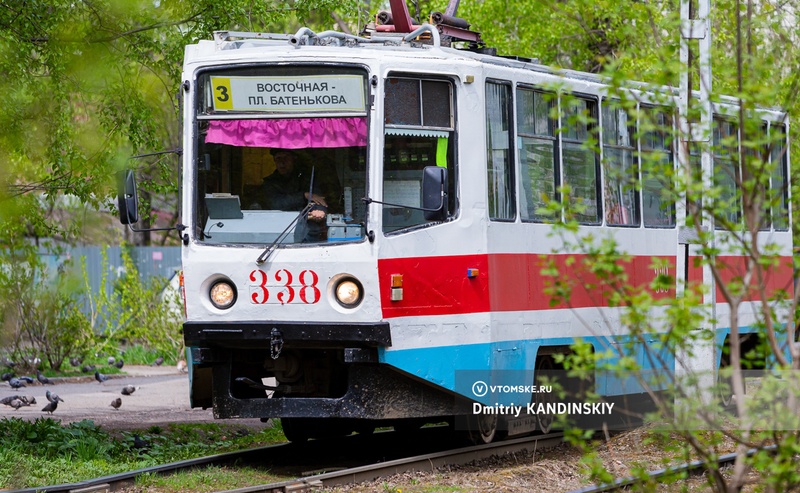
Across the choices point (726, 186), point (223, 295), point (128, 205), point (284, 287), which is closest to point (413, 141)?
point (284, 287)

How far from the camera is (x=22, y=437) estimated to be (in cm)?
1090

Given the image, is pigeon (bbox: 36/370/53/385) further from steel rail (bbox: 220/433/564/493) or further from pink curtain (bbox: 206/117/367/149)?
pink curtain (bbox: 206/117/367/149)

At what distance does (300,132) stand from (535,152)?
90.0 inches

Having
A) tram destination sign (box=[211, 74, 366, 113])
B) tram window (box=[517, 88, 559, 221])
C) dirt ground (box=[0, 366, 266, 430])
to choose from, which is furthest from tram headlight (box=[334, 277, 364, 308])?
dirt ground (box=[0, 366, 266, 430])

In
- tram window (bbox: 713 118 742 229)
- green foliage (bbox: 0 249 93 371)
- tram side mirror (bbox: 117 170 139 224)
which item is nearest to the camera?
green foliage (bbox: 0 249 93 371)

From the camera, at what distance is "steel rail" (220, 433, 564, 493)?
8.59 metres

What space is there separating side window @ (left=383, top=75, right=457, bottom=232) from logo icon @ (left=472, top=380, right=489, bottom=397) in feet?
4.51

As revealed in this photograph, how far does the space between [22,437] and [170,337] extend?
42.4 ft

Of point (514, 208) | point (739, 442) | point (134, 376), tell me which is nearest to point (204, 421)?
point (514, 208)

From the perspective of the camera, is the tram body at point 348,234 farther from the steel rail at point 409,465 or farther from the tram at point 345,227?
the steel rail at point 409,465

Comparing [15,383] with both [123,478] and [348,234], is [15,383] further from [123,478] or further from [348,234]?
[348,234]

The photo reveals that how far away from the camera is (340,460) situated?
34.2 ft

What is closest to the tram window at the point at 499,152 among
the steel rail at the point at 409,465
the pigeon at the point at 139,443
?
the steel rail at the point at 409,465

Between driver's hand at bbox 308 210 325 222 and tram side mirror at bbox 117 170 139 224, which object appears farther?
driver's hand at bbox 308 210 325 222
